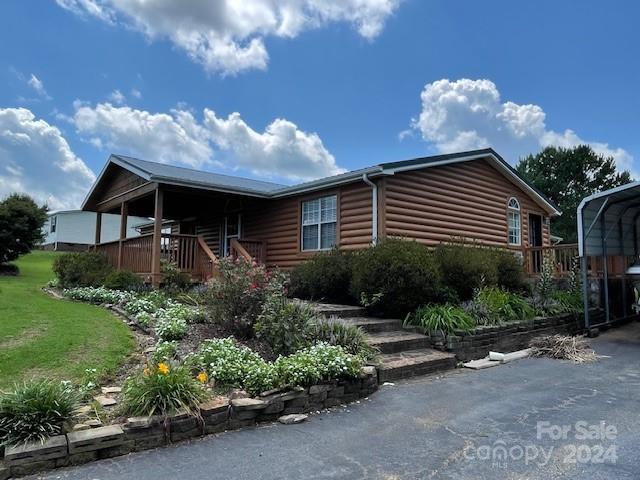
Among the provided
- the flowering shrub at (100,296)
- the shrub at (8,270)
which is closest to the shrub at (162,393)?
the flowering shrub at (100,296)

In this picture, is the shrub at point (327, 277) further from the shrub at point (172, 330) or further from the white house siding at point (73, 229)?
the white house siding at point (73, 229)

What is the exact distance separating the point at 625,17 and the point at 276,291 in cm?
1376

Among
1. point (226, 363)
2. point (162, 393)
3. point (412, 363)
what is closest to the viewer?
point (162, 393)

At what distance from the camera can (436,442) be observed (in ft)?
13.2

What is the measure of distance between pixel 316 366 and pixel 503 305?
18.6ft

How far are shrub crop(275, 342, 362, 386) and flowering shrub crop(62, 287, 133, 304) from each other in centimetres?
576

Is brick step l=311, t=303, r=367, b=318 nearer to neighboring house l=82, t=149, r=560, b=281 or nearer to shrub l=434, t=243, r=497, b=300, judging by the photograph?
shrub l=434, t=243, r=497, b=300

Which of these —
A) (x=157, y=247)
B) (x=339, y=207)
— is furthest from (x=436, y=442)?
(x=157, y=247)

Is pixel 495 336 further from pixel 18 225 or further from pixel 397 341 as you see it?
pixel 18 225

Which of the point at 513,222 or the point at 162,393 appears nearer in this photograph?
the point at 162,393

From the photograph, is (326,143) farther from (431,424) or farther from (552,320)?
(431,424)

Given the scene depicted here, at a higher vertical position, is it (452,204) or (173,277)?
(452,204)

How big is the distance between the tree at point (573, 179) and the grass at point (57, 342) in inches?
1506

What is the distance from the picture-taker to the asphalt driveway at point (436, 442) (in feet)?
11.2
